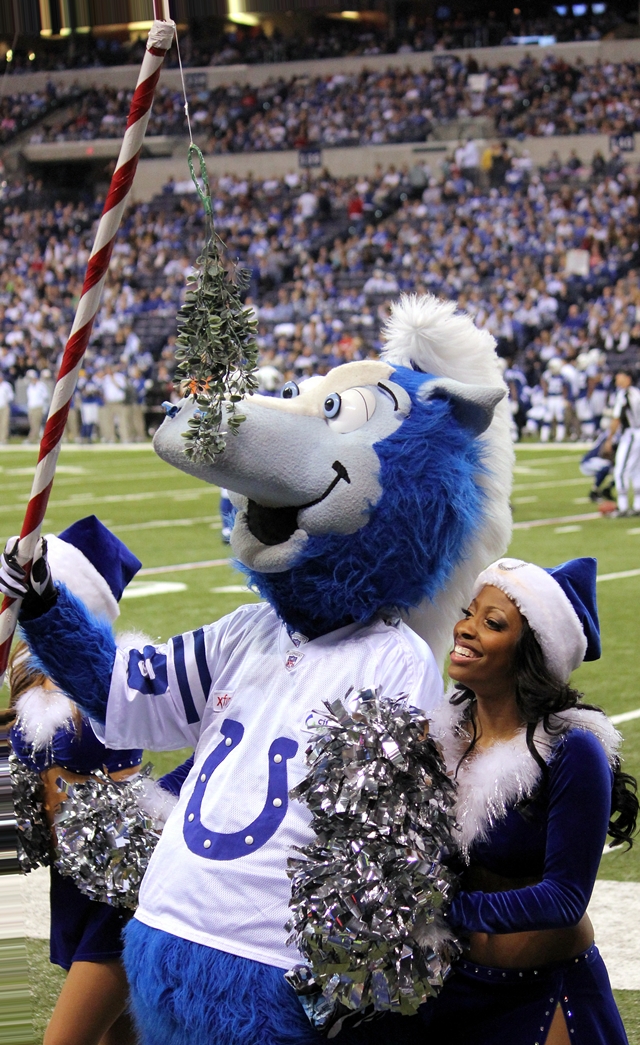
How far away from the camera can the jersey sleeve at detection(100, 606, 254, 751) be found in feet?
7.32

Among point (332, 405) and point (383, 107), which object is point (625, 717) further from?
point (383, 107)

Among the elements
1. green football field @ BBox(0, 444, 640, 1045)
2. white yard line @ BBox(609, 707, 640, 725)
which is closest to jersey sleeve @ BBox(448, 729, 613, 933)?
green football field @ BBox(0, 444, 640, 1045)

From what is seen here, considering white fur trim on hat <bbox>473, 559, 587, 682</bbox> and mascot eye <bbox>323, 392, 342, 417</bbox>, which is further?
mascot eye <bbox>323, 392, 342, 417</bbox>

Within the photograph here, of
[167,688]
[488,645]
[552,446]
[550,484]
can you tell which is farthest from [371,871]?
[552,446]

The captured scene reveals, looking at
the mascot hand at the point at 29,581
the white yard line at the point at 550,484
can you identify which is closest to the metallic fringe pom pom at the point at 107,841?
the mascot hand at the point at 29,581

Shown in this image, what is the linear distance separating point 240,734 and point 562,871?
554 mm

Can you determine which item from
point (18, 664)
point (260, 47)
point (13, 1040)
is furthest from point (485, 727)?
point (260, 47)

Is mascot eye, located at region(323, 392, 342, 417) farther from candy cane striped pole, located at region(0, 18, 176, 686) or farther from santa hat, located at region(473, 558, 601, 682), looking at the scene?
candy cane striped pole, located at region(0, 18, 176, 686)

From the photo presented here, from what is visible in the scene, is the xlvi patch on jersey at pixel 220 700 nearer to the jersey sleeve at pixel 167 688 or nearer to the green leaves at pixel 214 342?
the jersey sleeve at pixel 167 688

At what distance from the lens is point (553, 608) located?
2000mm

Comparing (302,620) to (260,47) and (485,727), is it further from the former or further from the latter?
(260,47)

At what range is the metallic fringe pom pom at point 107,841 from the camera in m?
2.29

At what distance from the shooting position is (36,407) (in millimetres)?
23094

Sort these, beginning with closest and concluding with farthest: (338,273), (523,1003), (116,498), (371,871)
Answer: (371,871)
(523,1003)
(116,498)
(338,273)
